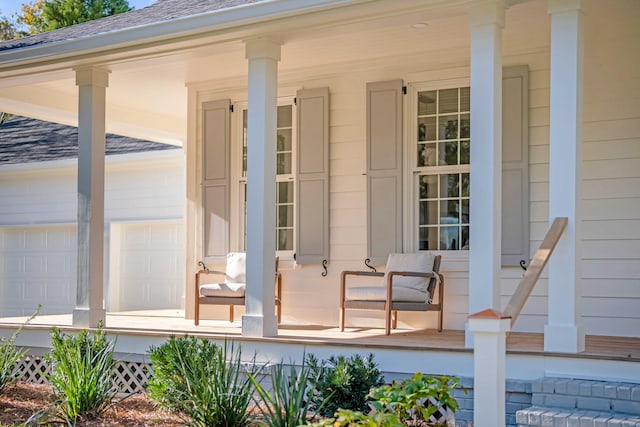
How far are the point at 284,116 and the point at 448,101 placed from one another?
5.80 feet

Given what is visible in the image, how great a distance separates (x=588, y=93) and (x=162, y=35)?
3.47 metres

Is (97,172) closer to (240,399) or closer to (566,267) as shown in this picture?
(240,399)

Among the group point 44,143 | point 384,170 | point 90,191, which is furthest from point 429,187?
point 44,143

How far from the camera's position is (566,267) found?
5.61 m

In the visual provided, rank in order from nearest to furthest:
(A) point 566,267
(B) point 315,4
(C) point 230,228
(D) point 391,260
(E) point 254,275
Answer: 1. (A) point 566,267
2. (B) point 315,4
3. (E) point 254,275
4. (D) point 391,260
5. (C) point 230,228

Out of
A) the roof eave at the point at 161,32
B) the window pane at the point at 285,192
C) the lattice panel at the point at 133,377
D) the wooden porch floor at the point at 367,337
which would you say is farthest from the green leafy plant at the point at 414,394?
the window pane at the point at 285,192

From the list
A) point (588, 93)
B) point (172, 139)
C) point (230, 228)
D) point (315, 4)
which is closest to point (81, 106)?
point (230, 228)

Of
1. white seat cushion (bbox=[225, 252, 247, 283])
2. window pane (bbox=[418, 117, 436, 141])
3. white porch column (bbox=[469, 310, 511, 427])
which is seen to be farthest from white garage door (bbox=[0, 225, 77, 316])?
white porch column (bbox=[469, 310, 511, 427])

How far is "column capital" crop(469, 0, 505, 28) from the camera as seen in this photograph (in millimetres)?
5859

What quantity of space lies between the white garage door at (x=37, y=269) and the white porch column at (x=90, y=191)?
5.13m

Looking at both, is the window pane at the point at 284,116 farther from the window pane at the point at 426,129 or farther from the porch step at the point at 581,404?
the porch step at the point at 581,404

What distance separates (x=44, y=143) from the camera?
14.8m

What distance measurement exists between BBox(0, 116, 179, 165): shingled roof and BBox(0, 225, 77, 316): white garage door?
116cm

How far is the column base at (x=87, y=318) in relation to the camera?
25.6ft
